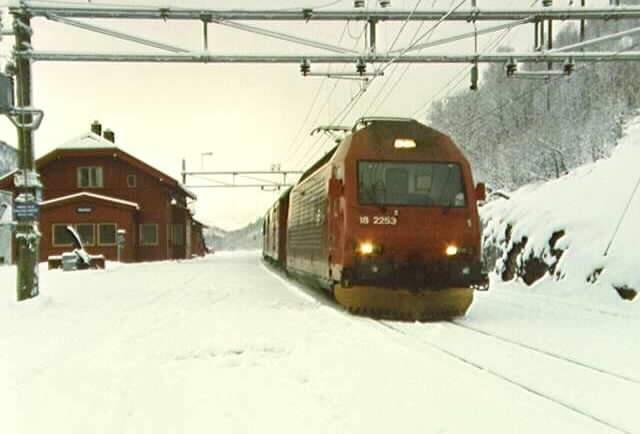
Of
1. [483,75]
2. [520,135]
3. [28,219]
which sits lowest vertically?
[28,219]

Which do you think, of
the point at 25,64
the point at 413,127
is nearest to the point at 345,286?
the point at 413,127

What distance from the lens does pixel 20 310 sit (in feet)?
35.3

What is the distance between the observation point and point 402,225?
32.8ft

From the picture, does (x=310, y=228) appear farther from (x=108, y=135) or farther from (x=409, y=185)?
(x=108, y=135)

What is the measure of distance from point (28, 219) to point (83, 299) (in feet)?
6.52

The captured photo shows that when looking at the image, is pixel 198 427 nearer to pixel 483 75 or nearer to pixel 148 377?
Answer: pixel 148 377

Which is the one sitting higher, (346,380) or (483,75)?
(483,75)

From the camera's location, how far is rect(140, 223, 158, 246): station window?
39.3m

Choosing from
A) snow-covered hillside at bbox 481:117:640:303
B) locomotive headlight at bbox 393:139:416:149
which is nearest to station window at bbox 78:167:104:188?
snow-covered hillside at bbox 481:117:640:303

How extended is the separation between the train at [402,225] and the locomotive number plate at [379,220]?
0.02m

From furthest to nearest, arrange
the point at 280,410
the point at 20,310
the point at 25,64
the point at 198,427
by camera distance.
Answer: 1. the point at 25,64
2. the point at 20,310
3. the point at 280,410
4. the point at 198,427

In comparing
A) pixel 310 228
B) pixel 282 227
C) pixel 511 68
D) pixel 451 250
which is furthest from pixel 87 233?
pixel 451 250

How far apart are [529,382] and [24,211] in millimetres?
10634

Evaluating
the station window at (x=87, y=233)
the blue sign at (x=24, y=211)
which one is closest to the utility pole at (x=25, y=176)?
the blue sign at (x=24, y=211)
